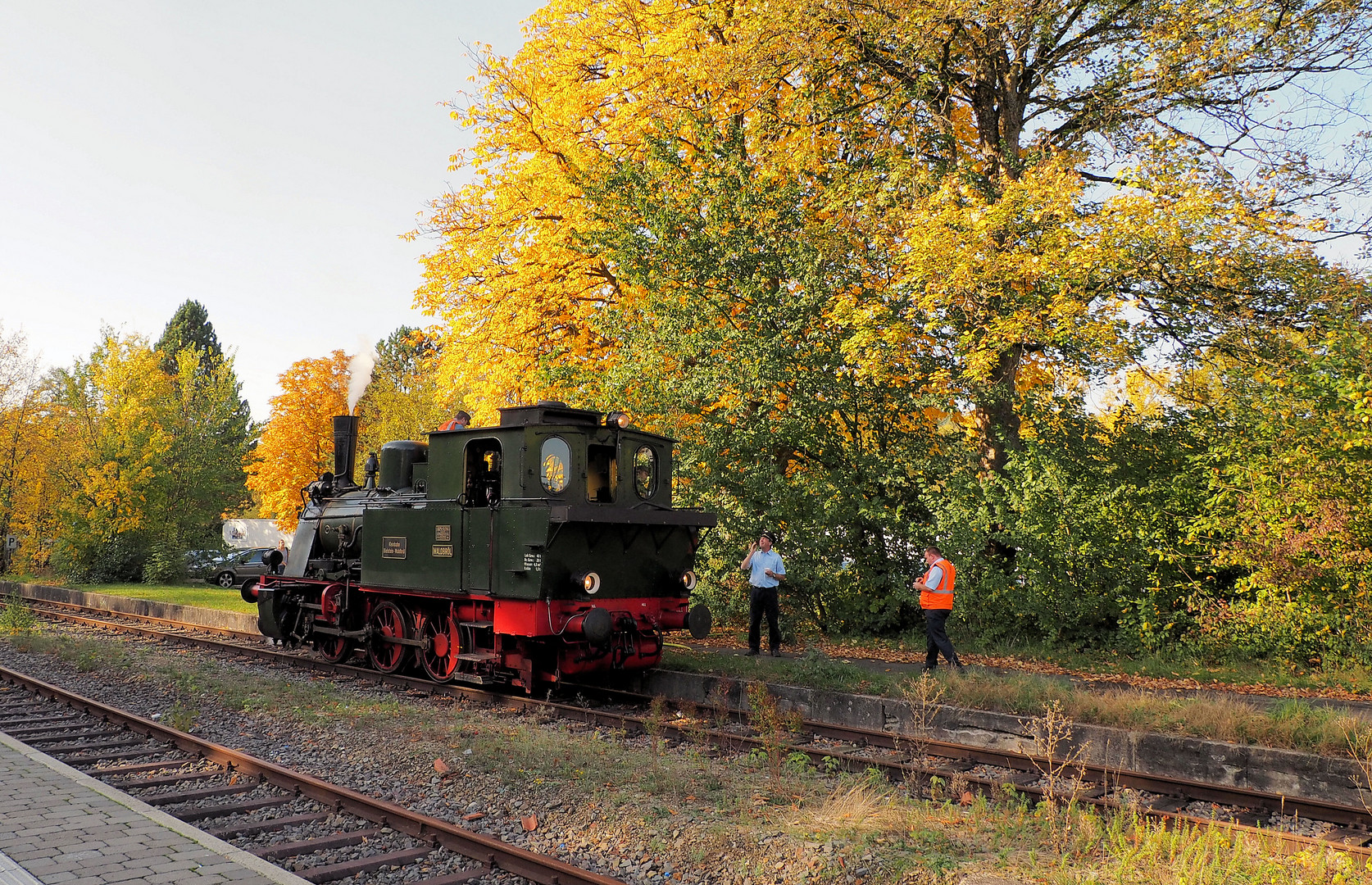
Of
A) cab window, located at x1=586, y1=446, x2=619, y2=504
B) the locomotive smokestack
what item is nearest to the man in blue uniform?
cab window, located at x1=586, y1=446, x2=619, y2=504

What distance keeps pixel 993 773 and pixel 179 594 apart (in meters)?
22.5

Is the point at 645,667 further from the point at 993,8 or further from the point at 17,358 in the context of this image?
the point at 17,358

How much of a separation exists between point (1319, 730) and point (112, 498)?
29.7m

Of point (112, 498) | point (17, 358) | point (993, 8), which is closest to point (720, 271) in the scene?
point (993, 8)

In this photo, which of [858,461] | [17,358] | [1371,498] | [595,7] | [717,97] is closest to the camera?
[1371,498]

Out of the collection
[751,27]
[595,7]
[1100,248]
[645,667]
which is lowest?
[645,667]

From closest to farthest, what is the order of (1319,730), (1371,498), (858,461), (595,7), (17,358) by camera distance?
(1319,730)
(1371,498)
(858,461)
(595,7)
(17,358)

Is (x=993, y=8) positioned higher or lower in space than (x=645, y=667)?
higher

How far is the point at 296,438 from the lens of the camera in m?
36.8

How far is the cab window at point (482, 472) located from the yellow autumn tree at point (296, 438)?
1088 inches

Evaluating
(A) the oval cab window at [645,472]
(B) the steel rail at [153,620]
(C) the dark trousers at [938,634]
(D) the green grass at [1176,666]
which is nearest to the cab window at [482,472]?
(A) the oval cab window at [645,472]

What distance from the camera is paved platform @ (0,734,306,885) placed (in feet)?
14.6

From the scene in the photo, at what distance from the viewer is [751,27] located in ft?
47.2

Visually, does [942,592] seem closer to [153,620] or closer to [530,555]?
[530,555]
